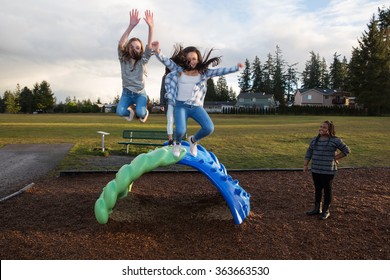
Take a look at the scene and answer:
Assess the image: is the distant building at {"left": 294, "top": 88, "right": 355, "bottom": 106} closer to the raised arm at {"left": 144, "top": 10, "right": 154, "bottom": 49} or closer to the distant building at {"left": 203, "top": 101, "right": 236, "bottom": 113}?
the distant building at {"left": 203, "top": 101, "right": 236, "bottom": 113}

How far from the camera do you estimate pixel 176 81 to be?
19.1 ft

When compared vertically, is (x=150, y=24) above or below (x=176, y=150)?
above

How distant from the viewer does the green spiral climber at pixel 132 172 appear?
591 centimetres

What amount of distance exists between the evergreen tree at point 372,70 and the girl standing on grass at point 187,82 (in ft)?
189

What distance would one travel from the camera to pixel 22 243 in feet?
19.2

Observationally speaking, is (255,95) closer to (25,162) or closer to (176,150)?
(25,162)

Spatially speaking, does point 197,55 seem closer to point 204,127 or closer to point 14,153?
point 204,127

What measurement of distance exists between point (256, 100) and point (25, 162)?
76.6 metres

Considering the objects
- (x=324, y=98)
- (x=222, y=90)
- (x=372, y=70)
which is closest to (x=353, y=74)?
(x=372, y=70)

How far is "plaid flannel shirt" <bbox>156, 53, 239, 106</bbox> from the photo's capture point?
578 centimetres

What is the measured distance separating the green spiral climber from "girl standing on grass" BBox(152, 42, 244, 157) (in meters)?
0.17

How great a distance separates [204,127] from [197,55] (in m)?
1.13

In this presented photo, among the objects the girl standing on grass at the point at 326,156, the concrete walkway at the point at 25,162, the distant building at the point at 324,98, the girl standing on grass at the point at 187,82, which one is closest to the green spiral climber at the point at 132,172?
the girl standing on grass at the point at 187,82

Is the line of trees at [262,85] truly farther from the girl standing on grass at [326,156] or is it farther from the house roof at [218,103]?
the girl standing on grass at [326,156]
